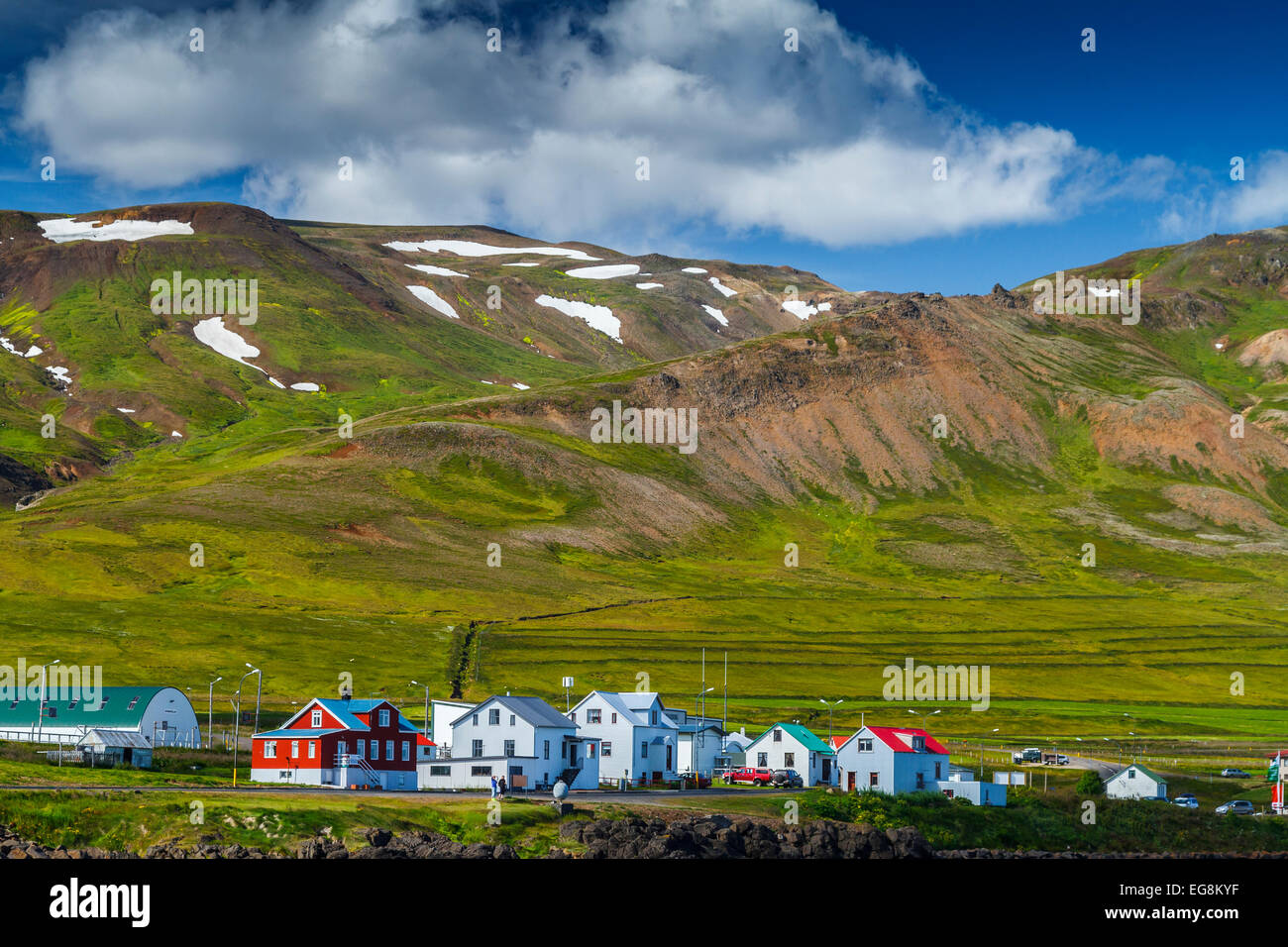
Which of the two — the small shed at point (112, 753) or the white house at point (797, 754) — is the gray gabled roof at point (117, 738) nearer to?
the small shed at point (112, 753)

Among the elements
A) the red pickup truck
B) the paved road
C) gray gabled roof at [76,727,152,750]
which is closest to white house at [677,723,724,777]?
the red pickup truck

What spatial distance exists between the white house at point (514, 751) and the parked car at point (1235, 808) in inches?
1652

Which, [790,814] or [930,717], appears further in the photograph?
[930,717]

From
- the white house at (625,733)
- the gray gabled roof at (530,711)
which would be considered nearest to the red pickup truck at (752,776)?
the white house at (625,733)

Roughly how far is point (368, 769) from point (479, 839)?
24.6 m

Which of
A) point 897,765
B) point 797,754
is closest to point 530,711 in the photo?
point 797,754

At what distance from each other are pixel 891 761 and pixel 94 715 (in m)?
55.8

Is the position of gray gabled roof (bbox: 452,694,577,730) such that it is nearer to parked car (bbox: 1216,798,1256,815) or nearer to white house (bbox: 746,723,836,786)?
white house (bbox: 746,723,836,786)

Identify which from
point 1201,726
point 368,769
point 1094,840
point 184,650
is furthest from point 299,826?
point 1201,726
